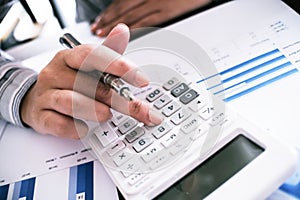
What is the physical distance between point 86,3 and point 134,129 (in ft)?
1.29

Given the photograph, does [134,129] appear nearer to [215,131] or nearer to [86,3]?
[215,131]

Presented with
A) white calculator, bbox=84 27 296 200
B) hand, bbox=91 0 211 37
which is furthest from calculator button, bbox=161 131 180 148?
hand, bbox=91 0 211 37

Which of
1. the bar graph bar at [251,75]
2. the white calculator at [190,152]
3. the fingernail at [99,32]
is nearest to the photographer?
the white calculator at [190,152]

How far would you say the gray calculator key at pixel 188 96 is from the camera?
15.0 inches

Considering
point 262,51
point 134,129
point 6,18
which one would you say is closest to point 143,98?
point 134,129

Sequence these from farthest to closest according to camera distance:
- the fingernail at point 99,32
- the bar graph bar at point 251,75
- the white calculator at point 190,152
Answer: the fingernail at point 99,32
the bar graph bar at point 251,75
the white calculator at point 190,152

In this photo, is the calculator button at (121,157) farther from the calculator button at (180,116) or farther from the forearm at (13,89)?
the forearm at (13,89)

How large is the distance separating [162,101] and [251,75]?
118mm

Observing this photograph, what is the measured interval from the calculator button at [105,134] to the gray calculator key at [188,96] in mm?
81

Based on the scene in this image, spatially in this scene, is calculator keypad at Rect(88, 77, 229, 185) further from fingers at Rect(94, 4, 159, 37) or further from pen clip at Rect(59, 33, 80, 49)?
fingers at Rect(94, 4, 159, 37)

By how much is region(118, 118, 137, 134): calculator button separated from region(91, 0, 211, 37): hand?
0.23m

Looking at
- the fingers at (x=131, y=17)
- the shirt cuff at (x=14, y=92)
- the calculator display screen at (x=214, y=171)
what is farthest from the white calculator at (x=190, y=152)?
the fingers at (x=131, y=17)

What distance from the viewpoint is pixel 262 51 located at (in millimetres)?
446

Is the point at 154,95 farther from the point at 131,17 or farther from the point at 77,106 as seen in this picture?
the point at 131,17
